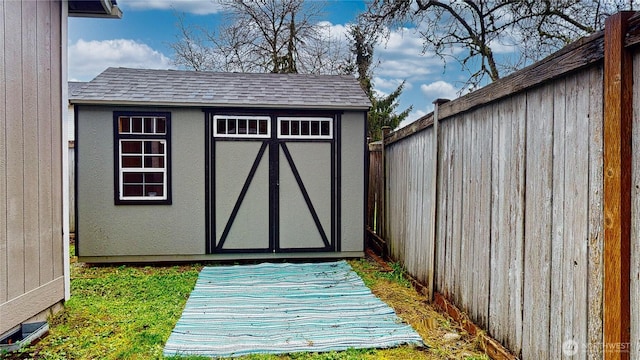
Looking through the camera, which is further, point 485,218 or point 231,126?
point 231,126

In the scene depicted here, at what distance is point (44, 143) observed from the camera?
12.0 feet

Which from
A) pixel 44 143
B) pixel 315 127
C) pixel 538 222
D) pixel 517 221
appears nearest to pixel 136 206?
pixel 44 143

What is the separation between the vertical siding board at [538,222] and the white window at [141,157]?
4.97 metres

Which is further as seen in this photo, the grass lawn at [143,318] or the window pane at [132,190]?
the window pane at [132,190]

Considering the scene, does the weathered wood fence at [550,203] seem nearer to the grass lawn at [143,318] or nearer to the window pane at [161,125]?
the grass lawn at [143,318]

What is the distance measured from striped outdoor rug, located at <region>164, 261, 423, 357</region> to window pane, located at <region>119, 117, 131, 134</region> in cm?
245

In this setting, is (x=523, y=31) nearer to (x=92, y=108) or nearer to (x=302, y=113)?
(x=302, y=113)

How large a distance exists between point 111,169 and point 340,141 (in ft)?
11.3

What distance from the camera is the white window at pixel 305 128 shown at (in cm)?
614

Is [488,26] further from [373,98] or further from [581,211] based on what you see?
[581,211]

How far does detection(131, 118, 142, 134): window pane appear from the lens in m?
5.88

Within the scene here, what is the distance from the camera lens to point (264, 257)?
6125mm

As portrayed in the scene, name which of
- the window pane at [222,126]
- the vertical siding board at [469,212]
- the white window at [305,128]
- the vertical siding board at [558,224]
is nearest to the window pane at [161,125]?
the window pane at [222,126]

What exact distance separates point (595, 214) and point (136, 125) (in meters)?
5.77
